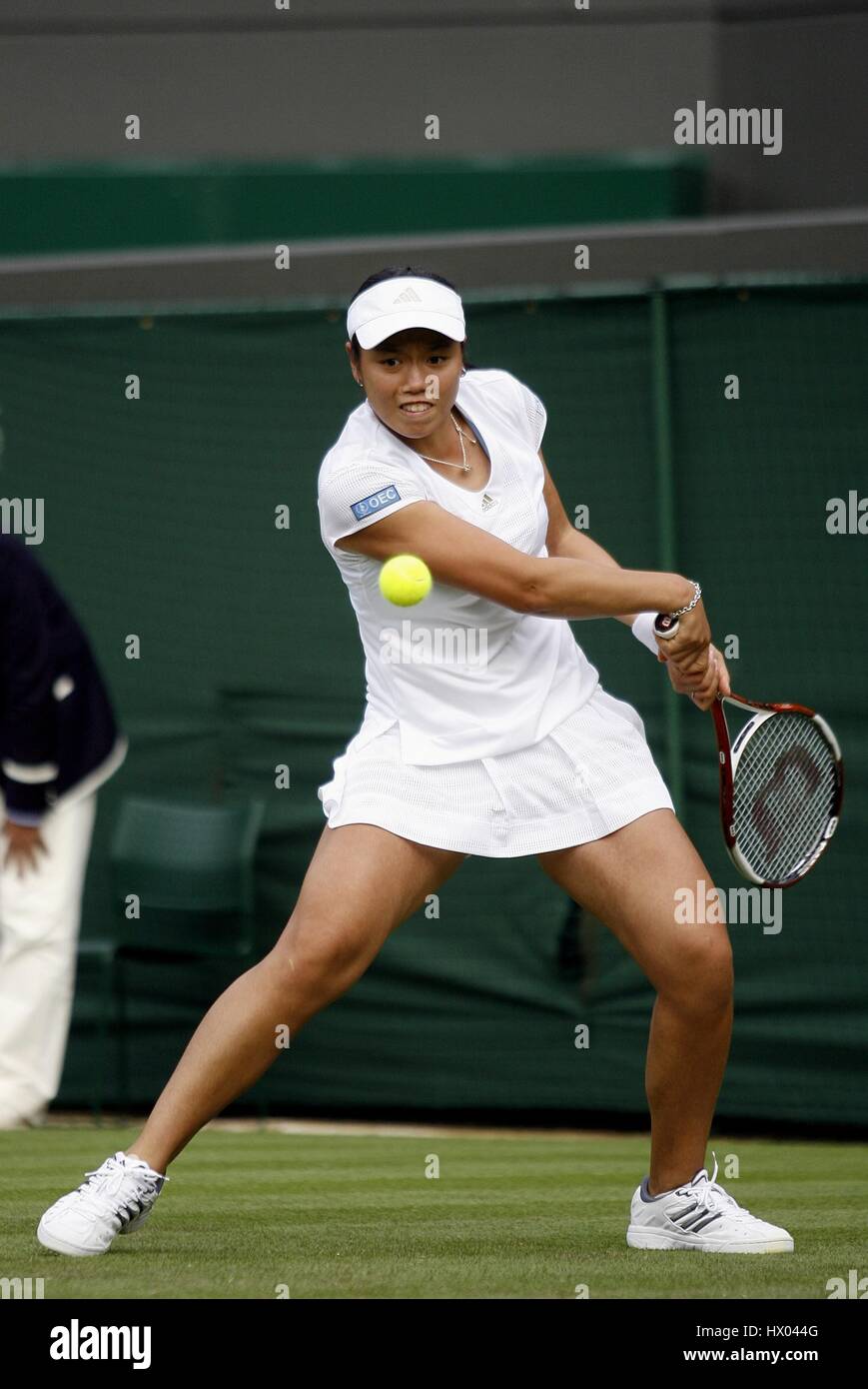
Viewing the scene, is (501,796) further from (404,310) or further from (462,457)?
(404,310)

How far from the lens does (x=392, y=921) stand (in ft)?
12.2

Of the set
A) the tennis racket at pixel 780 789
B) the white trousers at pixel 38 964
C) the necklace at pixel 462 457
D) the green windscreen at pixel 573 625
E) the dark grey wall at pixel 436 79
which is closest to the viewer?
the necklace at pixel 462 457

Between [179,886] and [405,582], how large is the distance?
3876 millimetres

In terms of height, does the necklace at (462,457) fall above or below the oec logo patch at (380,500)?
above

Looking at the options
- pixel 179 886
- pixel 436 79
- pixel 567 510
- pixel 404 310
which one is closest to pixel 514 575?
pixel 404 310

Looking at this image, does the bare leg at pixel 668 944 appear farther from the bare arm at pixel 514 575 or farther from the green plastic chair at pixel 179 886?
the green plastic chair at pixel 179 886

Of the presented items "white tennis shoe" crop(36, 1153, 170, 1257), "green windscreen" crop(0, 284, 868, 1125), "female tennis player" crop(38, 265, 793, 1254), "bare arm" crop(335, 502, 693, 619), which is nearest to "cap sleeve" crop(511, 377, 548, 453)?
"female tennis player" crop(38, 265, 793, 1254)

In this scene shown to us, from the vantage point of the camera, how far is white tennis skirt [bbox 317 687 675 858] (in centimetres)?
372

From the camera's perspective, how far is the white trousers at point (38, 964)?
23.4 feet

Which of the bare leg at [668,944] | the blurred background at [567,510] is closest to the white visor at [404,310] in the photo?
the bare leg at [668,944]

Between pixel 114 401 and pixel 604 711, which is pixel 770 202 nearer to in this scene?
pixel 114 401

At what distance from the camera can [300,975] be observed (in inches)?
144

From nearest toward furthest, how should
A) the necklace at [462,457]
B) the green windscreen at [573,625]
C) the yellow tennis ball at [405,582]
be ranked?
the yellow tennis ball at [405,582]
the necklace at [462,457]
the green windscreen at [573,625]

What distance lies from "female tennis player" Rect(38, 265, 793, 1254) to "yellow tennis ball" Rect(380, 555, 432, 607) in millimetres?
95
